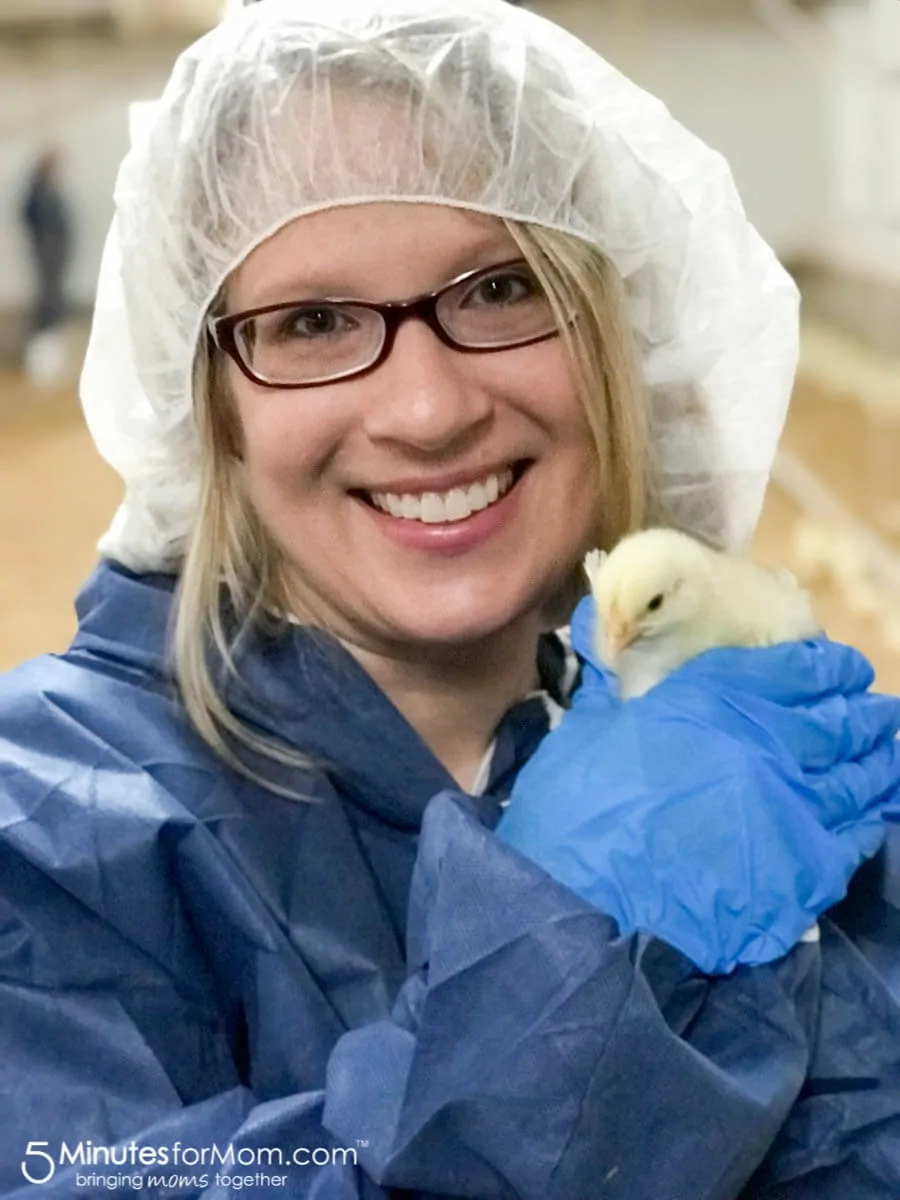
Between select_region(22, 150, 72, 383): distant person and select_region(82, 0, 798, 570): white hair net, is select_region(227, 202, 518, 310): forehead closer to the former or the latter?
select_region(82, 0, 798, 570): white hair net

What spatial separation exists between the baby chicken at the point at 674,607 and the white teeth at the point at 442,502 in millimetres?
92

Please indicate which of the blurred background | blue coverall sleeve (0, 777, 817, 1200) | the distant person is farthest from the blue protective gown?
the distant person

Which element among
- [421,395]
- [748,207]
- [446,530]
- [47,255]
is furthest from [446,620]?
[748,207]

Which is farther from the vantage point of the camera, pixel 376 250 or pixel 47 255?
pixel 47 255

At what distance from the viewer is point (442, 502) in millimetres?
888

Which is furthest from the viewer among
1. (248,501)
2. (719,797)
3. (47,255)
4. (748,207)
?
(748,207)

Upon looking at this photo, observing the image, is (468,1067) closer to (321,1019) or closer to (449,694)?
(321,1019)

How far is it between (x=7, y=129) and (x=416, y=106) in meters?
2.22

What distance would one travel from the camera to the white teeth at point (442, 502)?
89 cm

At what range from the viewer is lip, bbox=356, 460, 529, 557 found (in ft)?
2.92

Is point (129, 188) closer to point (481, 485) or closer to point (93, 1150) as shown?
point (481, 485)

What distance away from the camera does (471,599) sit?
897 mm

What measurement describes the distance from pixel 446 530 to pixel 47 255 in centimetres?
209

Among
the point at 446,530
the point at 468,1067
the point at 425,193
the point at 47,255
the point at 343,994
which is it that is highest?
the point at 425,193
